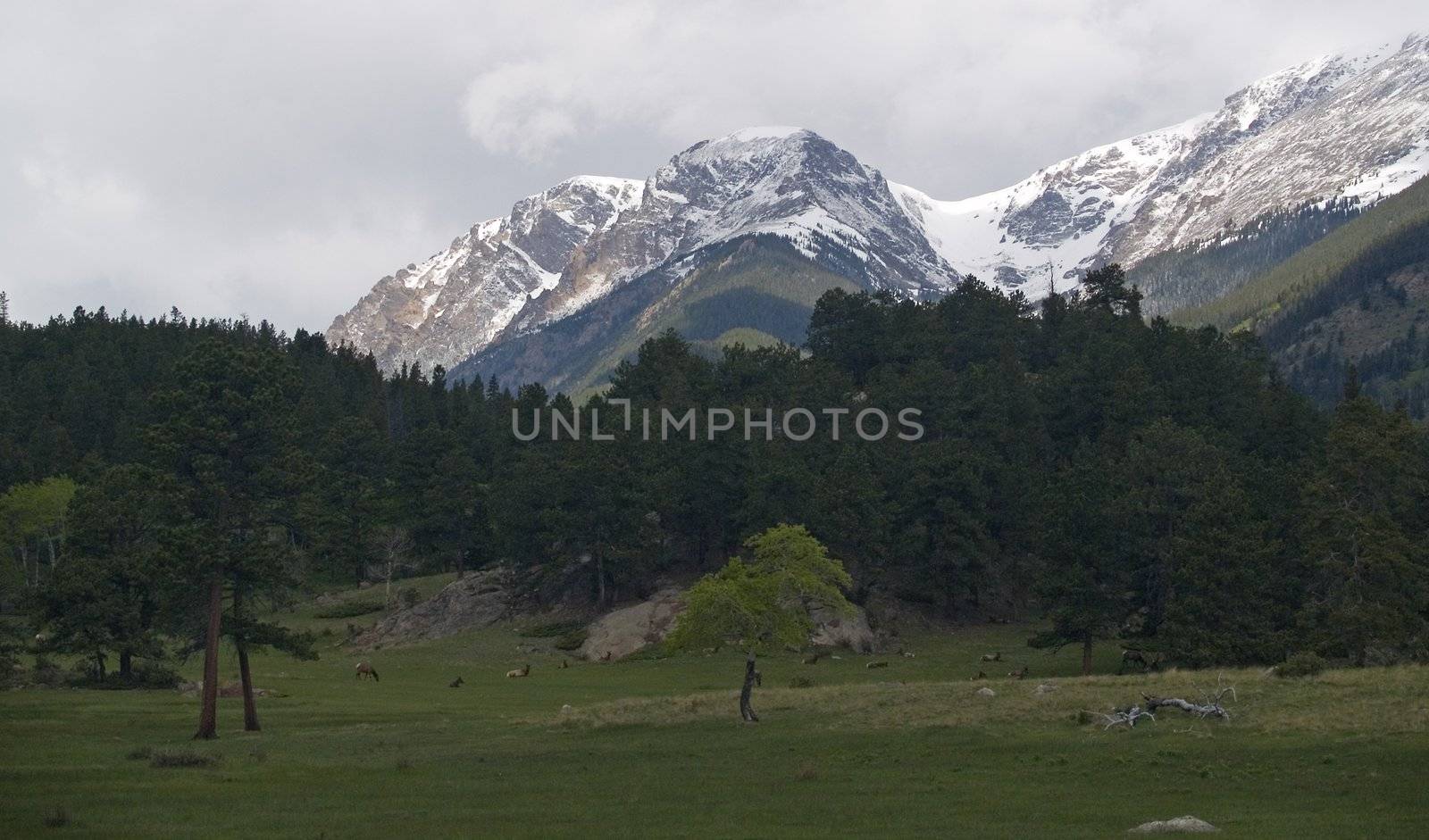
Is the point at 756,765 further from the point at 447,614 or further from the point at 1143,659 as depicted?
the point at 447,614

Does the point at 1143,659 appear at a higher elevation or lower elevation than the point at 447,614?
lower

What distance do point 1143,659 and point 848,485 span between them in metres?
28.5

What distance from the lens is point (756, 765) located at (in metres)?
43.6

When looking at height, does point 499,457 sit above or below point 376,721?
above

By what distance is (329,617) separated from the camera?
118188mm

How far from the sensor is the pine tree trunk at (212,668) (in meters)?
52.5

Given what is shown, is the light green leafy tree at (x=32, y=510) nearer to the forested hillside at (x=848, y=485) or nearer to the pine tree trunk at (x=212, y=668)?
the forested hillside at (x=848, y=485)

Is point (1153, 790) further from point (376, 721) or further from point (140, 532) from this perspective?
point (140, 532)

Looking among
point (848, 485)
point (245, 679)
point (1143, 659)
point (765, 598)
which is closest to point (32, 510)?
point (848, 485)

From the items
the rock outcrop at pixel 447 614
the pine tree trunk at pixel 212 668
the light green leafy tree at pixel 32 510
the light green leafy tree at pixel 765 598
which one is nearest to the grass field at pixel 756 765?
the pine tree trunk at pixel 212 668

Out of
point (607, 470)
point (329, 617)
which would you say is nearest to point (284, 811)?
point (607, 470)

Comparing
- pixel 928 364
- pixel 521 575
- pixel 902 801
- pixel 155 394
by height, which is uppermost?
pixel 928 364

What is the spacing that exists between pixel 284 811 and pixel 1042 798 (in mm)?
19810

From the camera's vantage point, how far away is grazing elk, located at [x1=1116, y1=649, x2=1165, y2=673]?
71250 millimetres
